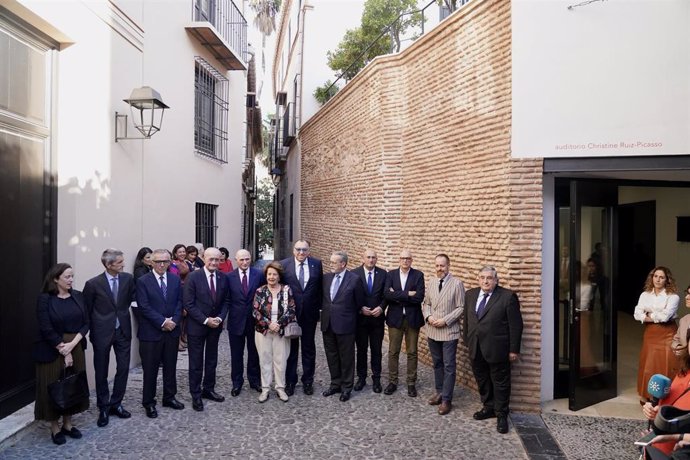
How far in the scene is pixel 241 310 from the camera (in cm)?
691

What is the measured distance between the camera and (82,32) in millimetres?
6602

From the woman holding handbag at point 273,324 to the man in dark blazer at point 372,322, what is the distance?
0.98m

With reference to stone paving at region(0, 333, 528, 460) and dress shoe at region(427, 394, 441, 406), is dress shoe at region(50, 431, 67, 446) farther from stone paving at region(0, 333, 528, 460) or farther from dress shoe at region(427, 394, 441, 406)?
dress shoe at region(427, 394, 441, 406)

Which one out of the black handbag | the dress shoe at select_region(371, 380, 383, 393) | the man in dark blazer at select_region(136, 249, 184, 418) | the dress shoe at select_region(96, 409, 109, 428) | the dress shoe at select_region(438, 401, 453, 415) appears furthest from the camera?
the dress shoe at select_region(371, 380, 383, 393)

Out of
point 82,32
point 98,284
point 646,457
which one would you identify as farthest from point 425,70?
point 646,457

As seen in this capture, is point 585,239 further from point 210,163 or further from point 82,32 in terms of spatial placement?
point 210,163

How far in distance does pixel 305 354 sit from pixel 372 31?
10.9 meters

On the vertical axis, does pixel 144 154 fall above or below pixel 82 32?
below

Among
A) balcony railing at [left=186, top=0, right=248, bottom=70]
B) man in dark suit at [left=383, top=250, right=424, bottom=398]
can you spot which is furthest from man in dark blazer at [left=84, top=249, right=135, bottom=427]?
balcony railing at [left=186, top=0, right=248, bottom=70]

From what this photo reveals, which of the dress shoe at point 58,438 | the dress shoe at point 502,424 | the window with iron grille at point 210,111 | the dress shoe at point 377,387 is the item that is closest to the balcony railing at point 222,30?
the window with iron grille at point 210,111

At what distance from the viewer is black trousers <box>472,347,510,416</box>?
591 centimetres

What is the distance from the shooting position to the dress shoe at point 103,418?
5.79 m

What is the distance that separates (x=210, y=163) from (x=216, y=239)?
5.87 ft

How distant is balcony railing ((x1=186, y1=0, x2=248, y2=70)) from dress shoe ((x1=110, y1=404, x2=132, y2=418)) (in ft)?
22.5
